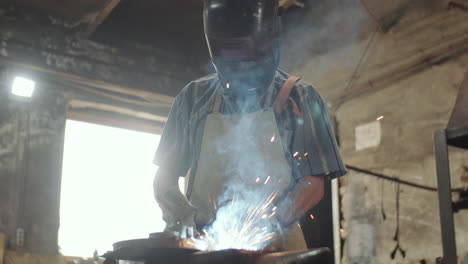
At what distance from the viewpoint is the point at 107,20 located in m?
6.43

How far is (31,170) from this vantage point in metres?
5.57

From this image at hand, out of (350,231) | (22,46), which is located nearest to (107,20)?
(22,46)

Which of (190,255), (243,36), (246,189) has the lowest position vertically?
(190,255)

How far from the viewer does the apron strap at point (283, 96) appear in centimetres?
268

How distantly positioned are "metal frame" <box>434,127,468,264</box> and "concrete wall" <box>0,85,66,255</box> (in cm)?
403

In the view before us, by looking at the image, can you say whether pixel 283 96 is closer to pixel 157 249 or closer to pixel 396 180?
pixel 157 249

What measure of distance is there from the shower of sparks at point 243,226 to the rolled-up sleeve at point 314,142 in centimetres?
23

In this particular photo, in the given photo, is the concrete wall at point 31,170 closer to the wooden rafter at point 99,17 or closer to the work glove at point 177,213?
the wooden rafter at point 99,17

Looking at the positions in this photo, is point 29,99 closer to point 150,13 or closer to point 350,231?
point 150,13

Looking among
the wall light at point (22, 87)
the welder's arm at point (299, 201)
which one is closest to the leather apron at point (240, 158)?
the welder's arm at point (299, 201)

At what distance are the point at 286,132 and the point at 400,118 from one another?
241 centimetres

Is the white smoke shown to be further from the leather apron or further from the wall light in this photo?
the wall light

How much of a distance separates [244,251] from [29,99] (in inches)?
187

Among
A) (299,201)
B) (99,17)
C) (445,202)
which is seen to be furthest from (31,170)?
(445,202)
